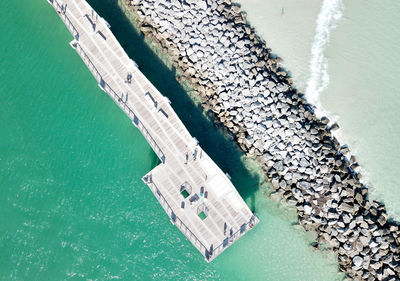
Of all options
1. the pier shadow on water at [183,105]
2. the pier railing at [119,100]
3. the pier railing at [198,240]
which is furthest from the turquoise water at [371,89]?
the pier railing at [119,100]

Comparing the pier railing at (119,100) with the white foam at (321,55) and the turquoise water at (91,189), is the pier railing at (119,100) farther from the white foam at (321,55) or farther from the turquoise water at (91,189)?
the white foam at (321,55)

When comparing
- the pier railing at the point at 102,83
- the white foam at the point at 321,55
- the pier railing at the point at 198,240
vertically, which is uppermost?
the pier railing at the point at 102,83

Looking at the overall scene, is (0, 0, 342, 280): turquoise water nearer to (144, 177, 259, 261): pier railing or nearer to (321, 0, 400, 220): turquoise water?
(144, 177, 259, 261): pier railing

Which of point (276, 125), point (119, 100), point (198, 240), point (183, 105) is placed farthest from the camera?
point (183, 105)

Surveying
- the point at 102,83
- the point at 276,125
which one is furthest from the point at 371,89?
the point at 102,83

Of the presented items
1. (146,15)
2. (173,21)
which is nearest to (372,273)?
(173,21)

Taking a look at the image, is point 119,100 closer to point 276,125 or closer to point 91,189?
point 91,189
